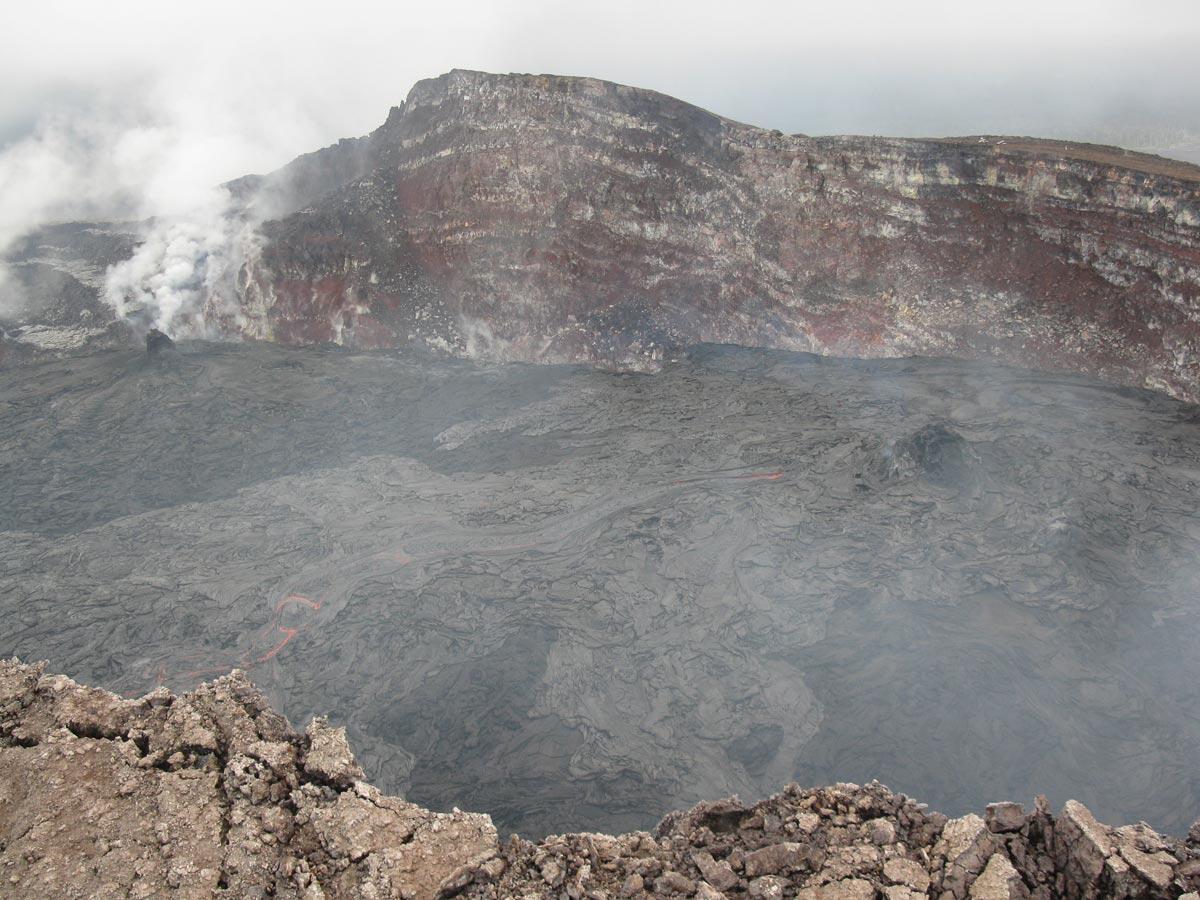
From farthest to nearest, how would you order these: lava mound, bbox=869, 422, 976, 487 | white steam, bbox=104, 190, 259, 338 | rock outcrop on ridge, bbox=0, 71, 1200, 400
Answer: white steam, bbox=104, 190, 259, 338
rock outcrop on ridge, bbox=0, 71, 1200, 400
lava mound, bbox=869, 422, 976, 487

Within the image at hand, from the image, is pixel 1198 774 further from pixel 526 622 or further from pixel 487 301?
pixel 487 301

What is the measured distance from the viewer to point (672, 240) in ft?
86.4

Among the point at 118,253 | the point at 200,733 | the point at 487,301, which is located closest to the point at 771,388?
the point at 487,301

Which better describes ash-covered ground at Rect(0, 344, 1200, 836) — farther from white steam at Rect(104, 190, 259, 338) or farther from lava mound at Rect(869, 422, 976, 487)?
white steam at Rect(104, 190, 259, 338)

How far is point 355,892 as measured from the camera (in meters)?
6.84

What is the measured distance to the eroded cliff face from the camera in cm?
2345

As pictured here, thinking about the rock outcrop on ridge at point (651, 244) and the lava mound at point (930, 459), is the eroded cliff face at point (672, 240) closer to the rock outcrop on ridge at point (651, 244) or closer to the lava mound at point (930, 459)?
the rock outcrop on ridge at point (651, 244)

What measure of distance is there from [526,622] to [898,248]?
61.2ft

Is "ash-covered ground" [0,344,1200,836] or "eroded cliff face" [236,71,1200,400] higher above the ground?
"eroded cliff face" [236,71,1200,400]

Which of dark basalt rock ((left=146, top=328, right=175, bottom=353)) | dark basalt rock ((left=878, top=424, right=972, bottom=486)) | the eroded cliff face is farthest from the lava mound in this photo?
dark basalt rock ((left=146, top=328, right=175, bottom=353))

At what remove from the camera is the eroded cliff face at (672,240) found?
23453 mm

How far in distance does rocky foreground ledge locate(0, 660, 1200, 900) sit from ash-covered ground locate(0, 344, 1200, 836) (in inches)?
170

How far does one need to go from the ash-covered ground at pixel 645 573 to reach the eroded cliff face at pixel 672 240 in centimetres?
263

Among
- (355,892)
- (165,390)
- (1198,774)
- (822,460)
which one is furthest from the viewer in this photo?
(165,390)
